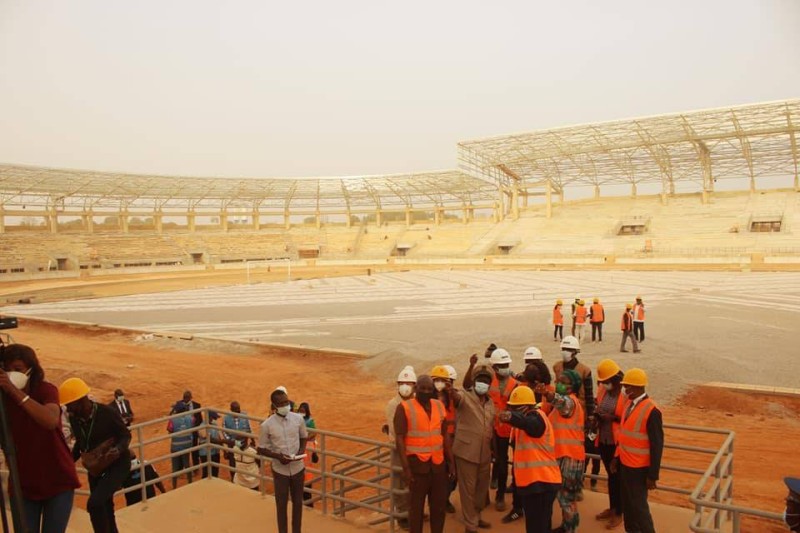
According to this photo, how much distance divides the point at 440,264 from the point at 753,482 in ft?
182

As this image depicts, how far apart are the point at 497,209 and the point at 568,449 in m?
76.7

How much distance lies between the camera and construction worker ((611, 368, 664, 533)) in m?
4.62

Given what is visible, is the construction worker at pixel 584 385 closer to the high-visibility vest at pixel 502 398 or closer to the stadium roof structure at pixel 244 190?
the high-visibility vest at pixel 502 398

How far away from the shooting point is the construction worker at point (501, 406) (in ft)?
18.9

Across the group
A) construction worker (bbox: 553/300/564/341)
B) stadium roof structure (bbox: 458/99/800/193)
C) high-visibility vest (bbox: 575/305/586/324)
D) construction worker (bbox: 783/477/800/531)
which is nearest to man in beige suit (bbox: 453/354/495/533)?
construction worker (bbox: 783/477/800/531)

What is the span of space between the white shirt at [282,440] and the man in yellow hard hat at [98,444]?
1219 millimetres

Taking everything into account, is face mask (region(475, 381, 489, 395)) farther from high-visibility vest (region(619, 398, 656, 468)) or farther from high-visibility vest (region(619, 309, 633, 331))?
high-visibility vest (region(619, 309, 633, 331))

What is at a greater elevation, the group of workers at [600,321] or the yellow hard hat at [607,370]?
the yellow hard hat at [607,370]

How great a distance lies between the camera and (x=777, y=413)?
10578mm

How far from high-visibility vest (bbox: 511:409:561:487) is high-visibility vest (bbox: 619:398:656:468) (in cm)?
74

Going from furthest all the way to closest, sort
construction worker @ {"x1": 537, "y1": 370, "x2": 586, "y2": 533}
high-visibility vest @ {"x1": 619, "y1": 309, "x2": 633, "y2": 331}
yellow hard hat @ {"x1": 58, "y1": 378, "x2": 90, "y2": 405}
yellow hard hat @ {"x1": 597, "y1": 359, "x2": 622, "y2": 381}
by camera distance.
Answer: high-visibility vest @ {"x1": 619, "y1": 309, "x2": 633, "y2": 331}
yellow hard hat @ {"x1": 597, "y1": 359, "x2": 622, "y2": 381}
construction worker @ {"x1": 537, "y1": 370, "x2": 586, "y2": 533}
yellow hard hat @ {"x1": 58, "y1": 378, "x2": 90, "y2": 405}

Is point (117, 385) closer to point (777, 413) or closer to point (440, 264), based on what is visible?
point (777, 413)

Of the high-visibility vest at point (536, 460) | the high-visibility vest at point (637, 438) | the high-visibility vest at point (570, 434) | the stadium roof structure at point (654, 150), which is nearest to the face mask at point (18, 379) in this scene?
the high-visibility vest at point (536, 460)

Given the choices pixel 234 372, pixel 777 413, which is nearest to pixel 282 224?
pixel 234 372
